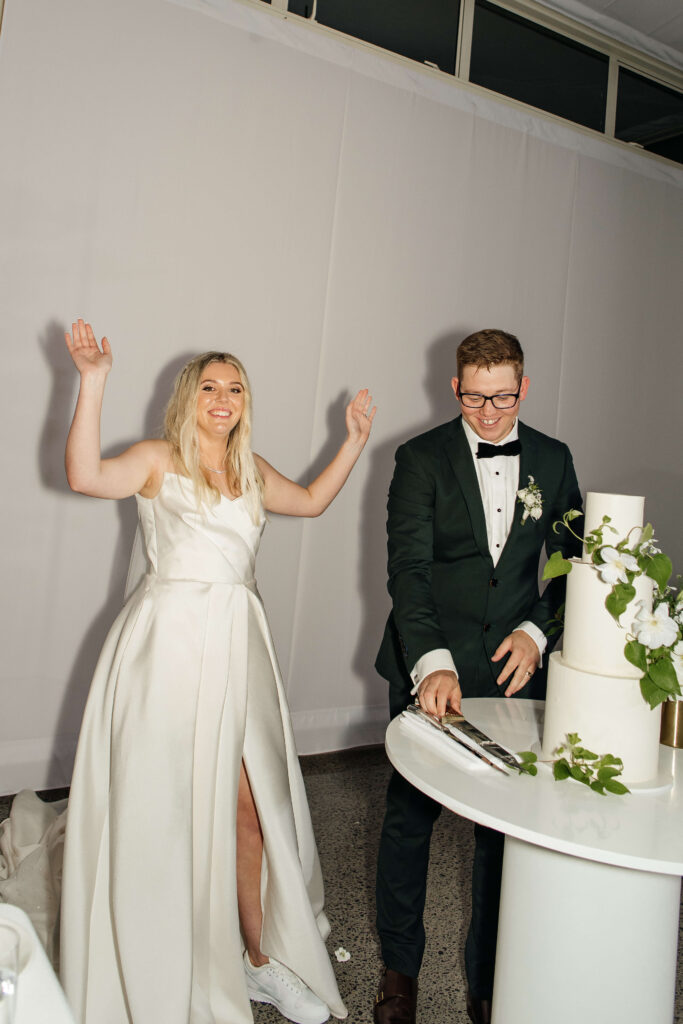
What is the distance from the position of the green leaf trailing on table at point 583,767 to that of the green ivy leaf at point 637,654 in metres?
0.19

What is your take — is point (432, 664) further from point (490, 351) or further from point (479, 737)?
point (490, 351)

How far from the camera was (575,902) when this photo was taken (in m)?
1.61

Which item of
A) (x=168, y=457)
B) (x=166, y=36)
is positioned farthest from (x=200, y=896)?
(x=166, y=36)

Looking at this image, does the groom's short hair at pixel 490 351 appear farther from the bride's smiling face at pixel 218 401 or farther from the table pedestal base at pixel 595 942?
the table pedestal base at pixel 595 942

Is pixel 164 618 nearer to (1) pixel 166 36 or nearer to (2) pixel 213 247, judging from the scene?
(2) pixel 213 247

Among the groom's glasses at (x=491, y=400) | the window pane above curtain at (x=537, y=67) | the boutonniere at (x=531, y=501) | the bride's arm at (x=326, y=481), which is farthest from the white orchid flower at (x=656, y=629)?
the window pane above curtain at (x=537, y=67)

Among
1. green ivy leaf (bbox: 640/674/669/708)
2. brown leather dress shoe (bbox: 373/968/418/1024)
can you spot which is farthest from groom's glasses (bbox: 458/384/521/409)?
brown leather dress shoe (bbox: 373/968/418/1024)

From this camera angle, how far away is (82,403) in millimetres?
2068

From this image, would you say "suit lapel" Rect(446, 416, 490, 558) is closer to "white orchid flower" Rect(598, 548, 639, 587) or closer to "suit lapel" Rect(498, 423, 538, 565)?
"suit lapel" Rect(498, 423, 538, 565)

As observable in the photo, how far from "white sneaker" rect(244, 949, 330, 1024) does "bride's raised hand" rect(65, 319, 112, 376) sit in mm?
1687

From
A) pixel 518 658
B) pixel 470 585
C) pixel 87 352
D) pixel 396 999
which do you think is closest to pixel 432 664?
pixel 518 658

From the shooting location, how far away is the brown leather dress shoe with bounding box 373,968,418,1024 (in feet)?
7.07

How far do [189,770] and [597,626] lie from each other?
110 cm

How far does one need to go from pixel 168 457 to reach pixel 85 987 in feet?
4.44
